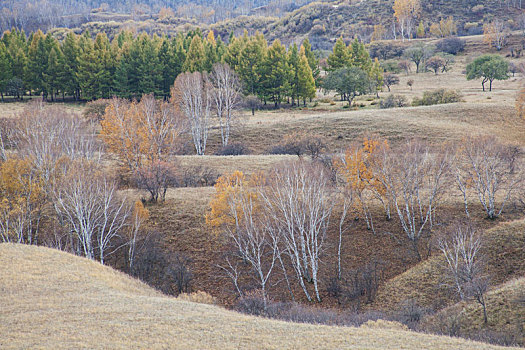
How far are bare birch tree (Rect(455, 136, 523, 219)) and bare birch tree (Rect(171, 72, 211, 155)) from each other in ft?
108

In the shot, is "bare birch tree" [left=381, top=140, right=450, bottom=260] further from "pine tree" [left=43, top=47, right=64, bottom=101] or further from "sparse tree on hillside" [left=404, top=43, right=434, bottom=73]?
"sparse tree on hillside" [left=404, top=43, right=434, bottom=73]

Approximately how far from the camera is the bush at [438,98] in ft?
232

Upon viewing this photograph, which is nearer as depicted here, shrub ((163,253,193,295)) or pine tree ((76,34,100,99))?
shrub ((163,253,193,295))

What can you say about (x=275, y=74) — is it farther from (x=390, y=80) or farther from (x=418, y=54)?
(x=418, y=54)

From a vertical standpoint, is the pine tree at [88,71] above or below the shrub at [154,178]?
above

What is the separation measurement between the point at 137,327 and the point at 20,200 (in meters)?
22.4

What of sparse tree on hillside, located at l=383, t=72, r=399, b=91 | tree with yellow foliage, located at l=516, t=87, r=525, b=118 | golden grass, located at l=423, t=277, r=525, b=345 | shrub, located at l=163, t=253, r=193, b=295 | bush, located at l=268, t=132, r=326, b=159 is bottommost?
shrub, located at l=163, t=253, r=193, b=295

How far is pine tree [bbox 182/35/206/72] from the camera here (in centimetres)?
8038

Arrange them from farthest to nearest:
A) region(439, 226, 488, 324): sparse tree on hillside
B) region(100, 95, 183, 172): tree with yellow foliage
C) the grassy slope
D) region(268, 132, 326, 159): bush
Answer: region(268, 132, 326, 159): bush → region(100, 95, 183, 172): tree with yellow foliage → region(439, 226, 488, 324): sparse tree on hillside → the grassy slope

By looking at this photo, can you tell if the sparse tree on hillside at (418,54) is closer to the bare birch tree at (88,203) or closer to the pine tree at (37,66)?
the pine tree at (37,66)

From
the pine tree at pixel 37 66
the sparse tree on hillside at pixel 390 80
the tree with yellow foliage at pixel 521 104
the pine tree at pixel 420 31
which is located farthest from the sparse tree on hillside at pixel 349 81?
the pine tree at pixel 420 31

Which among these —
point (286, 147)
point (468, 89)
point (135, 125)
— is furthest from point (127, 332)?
point (468, 89)

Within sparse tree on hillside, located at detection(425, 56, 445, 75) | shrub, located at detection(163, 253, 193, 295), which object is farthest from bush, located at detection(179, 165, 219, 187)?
sparse tree on hillside, located at detection(425, 56, 445, 75)

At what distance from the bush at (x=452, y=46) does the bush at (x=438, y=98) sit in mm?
52179
